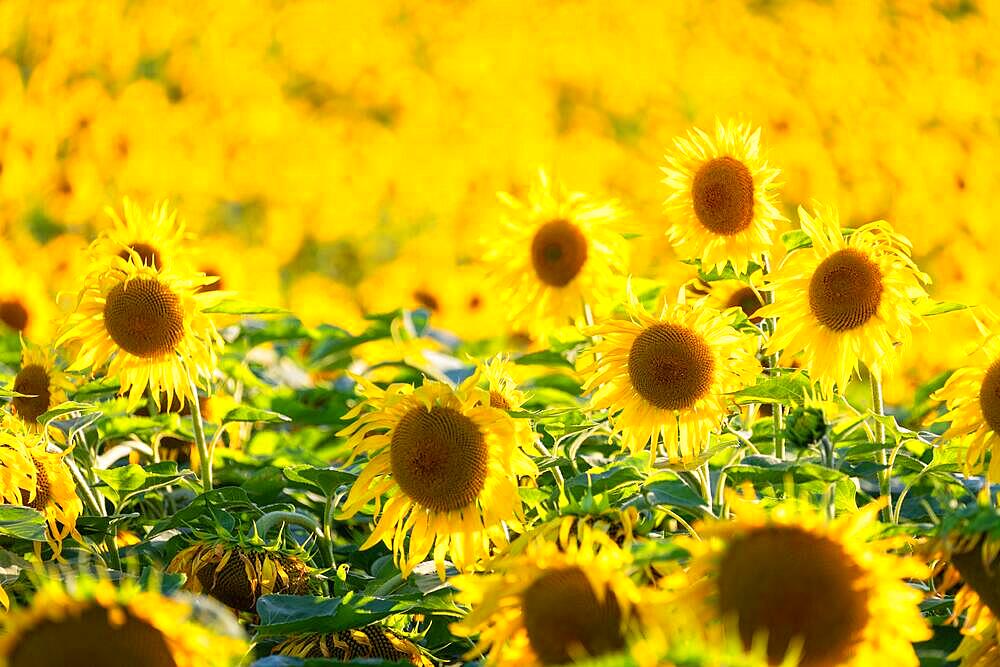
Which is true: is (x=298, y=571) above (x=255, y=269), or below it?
below

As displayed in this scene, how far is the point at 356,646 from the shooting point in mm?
1479

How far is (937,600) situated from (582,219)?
106 cm

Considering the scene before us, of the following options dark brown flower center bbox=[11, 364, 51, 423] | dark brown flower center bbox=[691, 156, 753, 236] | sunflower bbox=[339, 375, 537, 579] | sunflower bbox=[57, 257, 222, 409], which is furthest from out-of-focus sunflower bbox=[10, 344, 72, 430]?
dark brown flower center bbox=[691, 156, 753, 236]

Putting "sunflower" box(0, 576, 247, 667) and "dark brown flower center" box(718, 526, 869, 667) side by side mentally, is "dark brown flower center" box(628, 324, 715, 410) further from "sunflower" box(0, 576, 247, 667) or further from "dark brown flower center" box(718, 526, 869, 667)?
"sunflower" box(0, 576, 247, 667)

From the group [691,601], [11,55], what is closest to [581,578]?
[691,601]

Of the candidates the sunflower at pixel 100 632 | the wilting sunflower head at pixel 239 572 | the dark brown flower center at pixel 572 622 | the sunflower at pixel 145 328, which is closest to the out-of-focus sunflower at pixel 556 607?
the dark brown flower center at pixel 572 622

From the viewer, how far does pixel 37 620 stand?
40.2 inches

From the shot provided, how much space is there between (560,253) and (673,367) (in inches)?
25.3

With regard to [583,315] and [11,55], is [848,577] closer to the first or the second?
[583,315]

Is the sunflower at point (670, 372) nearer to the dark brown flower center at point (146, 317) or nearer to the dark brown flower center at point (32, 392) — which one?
the dark brown flower center at point (146, 317)

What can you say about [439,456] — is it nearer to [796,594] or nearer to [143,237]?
[796,594]

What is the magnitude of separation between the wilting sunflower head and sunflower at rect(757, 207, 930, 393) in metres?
0.70

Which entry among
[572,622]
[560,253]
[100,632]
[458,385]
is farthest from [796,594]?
[560,253]

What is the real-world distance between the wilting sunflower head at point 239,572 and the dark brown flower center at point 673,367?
0.49 m
